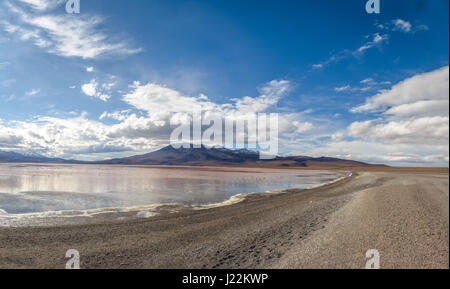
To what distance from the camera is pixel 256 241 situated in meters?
8.89

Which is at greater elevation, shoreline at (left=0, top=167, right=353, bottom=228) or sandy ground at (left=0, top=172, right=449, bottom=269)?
sandy ground at (left=0, top=172, right=449, bottom=269)

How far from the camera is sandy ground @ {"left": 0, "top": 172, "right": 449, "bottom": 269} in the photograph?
632 cm

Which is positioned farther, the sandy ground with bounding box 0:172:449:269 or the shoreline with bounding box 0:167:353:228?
the shoreline with bounding box 0:167:353:228

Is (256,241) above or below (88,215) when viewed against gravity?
above

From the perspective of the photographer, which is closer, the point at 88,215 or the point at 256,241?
the point at 256,241

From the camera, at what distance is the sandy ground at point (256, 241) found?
6.32m
